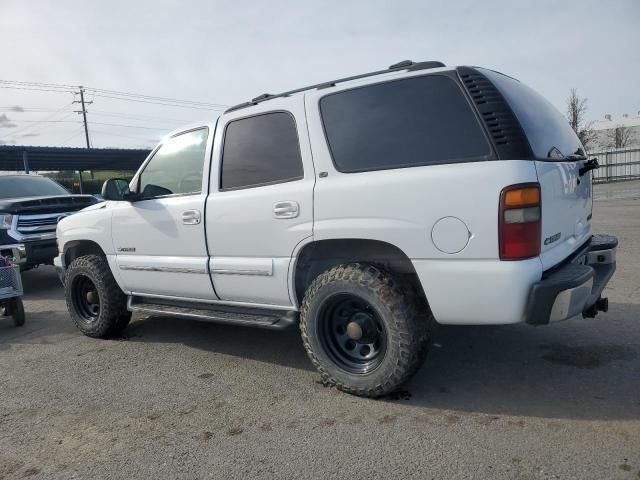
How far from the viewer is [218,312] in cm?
399

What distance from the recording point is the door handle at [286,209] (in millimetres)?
3381

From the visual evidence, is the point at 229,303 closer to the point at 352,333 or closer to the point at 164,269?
the point at 164,269

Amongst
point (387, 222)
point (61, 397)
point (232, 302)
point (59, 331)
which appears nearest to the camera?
point (387, 222)

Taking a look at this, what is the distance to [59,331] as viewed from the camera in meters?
5.43

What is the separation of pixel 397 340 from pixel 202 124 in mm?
2416

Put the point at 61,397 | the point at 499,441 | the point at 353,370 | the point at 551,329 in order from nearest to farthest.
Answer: the point at 499,441 < the point at 353,370 < the point at 61,397 < the point at 551,329

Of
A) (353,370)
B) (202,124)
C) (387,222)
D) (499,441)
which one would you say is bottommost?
(499,441)

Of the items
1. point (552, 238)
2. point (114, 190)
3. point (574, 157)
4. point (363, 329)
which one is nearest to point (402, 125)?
point (552, 238)

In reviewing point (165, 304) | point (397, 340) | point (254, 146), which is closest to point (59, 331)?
point (165, 304)

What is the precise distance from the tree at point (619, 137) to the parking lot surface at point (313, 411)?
4506 centimetres

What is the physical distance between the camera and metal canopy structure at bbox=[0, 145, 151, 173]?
78.0ft

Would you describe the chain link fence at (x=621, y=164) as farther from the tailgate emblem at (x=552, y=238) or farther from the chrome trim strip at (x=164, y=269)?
the chrome trim strip at (x=164, y=269)

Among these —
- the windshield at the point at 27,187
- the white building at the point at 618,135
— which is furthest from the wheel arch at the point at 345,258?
the white building at the point at 618,135

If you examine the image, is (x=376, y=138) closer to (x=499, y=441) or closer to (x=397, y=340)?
(x=397, y=340)
